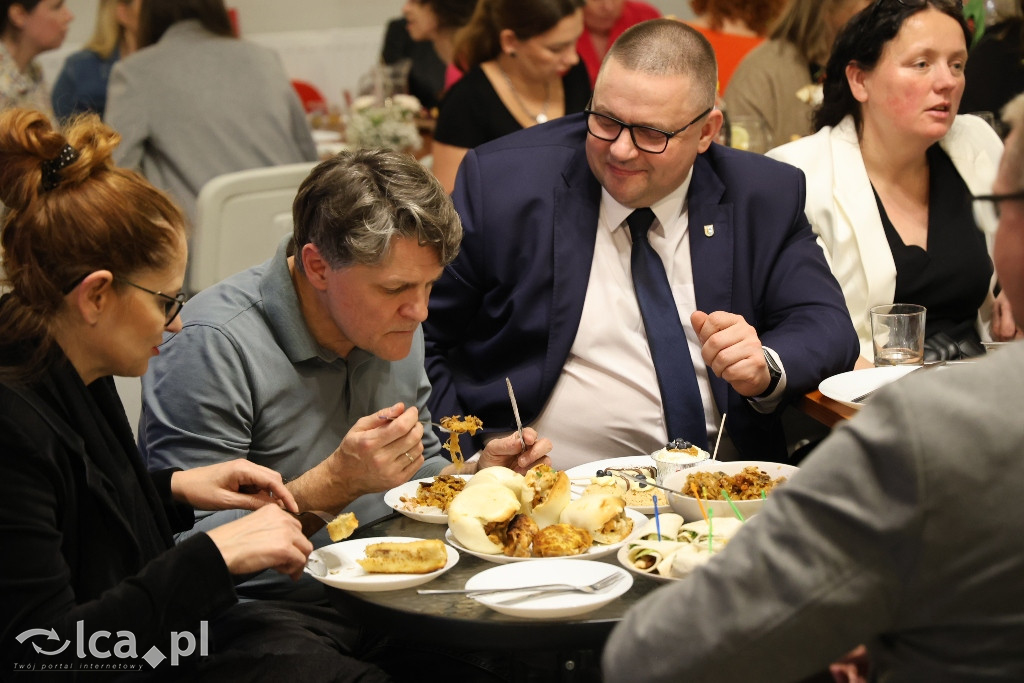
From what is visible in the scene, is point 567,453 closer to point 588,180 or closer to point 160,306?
point 588,180

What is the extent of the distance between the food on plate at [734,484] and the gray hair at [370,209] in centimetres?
67

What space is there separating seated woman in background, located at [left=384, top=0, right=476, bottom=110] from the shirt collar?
3765 mm

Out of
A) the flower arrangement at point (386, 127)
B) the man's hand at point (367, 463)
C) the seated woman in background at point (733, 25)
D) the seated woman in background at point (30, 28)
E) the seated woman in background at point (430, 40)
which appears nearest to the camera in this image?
the man's hand at point (367, 463)

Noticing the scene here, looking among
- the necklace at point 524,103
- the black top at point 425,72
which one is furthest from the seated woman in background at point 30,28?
the black top at point 425,72

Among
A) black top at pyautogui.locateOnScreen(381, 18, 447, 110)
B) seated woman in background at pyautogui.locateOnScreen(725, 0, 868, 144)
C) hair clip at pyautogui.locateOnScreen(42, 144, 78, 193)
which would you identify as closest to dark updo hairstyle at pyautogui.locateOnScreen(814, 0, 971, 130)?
seated woman in background at pyautogui.locateOnScreen(725, 0, 868, 144)

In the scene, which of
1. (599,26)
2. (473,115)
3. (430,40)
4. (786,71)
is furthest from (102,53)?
(786,71)

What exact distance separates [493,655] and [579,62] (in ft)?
11.1

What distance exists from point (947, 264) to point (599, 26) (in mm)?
3380

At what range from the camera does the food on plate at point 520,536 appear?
1.78m

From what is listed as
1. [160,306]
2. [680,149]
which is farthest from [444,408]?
[160,306]

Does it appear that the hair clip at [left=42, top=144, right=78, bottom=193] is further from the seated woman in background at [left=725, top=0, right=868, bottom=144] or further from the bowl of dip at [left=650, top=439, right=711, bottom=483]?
the seated woman in background at [left=725, top=0, right=868, bottom=144]

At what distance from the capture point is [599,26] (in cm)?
615

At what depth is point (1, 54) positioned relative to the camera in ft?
15.8

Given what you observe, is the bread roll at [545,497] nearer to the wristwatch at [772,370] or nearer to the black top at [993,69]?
the wristwatch at [772,370]
